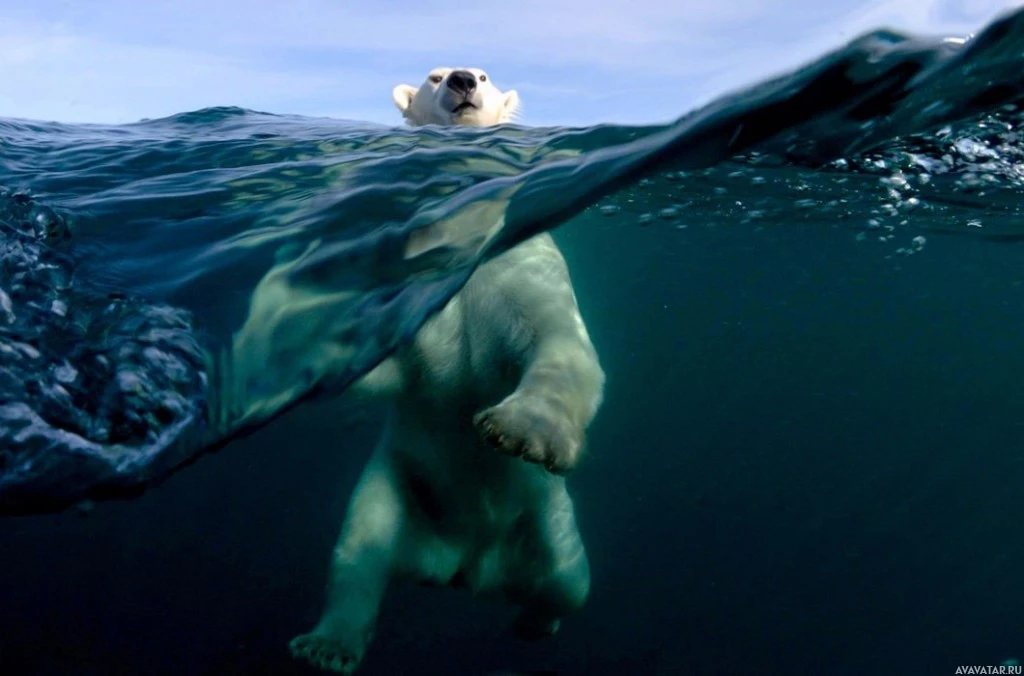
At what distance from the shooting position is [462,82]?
18.2 ft

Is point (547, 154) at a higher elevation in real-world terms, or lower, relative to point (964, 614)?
higher

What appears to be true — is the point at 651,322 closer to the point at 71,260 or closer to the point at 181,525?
the point at 181,525

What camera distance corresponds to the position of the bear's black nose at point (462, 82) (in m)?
5.52

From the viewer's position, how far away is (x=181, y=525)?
1458 cm

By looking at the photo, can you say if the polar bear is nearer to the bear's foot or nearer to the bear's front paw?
the bear's foot

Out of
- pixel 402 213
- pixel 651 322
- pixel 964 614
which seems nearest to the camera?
pixel 402 213

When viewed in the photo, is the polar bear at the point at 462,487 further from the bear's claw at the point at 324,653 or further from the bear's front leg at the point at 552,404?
the bear's front leg at the point at 552,404

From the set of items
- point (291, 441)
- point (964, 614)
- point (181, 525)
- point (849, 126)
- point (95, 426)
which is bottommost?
point (964, 614)

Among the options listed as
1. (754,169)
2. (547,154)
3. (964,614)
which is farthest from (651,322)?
(964,614)

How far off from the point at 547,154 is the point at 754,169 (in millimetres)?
2162

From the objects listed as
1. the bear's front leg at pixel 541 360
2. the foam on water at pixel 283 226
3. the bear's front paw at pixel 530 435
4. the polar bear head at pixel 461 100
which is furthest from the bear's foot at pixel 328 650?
the polar bear head at pixel 461 100

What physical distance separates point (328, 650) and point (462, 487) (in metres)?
1.08

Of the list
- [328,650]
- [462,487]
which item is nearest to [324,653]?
[328,650]

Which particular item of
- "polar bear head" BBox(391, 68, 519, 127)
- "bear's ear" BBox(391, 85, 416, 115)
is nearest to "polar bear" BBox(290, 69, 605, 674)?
"polar bear head" BBox(391, 68, 519, 127)
